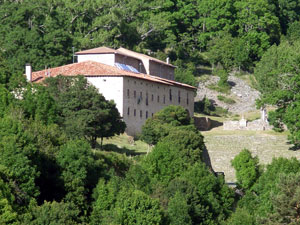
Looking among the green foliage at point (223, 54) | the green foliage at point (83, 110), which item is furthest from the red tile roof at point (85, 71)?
the green foliage at point (223, 54)

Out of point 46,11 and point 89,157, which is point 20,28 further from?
point 89,157

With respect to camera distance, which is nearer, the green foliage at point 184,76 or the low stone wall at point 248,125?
the low stone wall at point 248,125

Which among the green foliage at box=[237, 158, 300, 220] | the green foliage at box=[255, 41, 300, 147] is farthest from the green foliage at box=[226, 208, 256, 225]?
the green foliage at box=[255, 41, 300, 147]

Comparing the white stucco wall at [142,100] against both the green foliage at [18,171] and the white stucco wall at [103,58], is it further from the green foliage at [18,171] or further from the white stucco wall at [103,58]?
the green foliage at [18,171]

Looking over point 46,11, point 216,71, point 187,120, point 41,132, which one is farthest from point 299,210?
point 216,71

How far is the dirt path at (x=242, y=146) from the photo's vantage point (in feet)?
301

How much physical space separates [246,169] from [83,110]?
12334 millimetres

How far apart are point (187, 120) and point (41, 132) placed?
22.3 metres

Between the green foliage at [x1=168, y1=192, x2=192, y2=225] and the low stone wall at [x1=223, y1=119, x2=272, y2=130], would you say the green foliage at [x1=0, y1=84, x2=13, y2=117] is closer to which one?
the green foliage at [x1=168, y1=192, x2=192, y2=225]

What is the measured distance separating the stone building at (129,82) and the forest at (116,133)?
364 cm

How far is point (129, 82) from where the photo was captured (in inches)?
3851

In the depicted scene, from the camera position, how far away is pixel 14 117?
2995 inches

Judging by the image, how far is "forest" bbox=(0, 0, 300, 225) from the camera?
67.4m

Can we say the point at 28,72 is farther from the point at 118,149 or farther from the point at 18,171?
the point at 18,171
